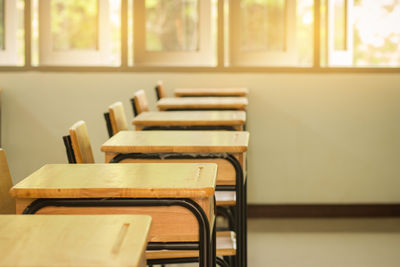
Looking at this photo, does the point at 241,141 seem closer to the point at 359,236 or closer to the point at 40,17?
the point at 359,236

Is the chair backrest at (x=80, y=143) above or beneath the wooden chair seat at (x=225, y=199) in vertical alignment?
above

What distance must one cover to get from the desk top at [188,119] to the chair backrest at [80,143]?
35.8 inches

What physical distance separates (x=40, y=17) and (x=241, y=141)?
296cm

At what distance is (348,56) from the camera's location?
541cm

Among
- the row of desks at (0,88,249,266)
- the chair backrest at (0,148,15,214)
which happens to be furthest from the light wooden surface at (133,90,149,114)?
the chair backrest at (0,148,15,214)

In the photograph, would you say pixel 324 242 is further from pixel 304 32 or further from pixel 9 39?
pixel 9 39

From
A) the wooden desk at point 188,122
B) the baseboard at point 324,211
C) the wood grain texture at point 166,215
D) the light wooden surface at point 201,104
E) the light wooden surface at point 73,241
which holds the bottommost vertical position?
the baseboard at point 324,211

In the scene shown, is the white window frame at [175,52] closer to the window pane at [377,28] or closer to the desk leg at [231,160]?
the window pane at [377,28]

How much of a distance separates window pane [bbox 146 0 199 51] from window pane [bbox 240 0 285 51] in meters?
0.37

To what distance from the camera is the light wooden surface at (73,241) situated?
1142 mm

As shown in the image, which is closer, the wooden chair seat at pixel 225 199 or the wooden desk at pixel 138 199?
the wooden desk at pixel 138 199

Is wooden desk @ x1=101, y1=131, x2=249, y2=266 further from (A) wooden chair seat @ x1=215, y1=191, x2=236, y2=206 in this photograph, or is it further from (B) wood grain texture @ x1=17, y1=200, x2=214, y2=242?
(B) wood grain texture @ x1=17, y1=200, x2=214, y2=242

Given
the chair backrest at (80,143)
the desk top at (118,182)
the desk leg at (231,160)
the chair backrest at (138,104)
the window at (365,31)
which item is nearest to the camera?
the desk top at (118,182)

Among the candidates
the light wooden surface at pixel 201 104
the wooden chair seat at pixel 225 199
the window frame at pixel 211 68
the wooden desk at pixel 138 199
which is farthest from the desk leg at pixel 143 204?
the window frame at pixel 211 68
